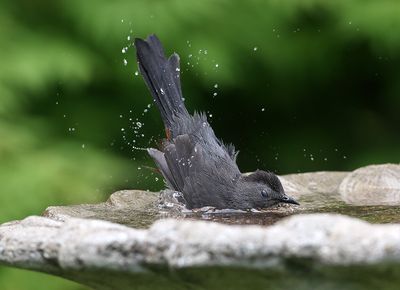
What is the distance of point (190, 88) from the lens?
243 inches

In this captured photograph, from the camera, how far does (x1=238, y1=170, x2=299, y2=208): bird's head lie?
4465mm

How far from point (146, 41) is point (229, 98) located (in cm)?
174

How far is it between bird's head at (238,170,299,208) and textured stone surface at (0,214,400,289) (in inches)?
80.0

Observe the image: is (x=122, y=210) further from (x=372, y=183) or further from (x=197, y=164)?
(x=372, y=183)

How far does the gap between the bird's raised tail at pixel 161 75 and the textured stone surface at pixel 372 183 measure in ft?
3.25

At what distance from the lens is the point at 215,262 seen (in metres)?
2.13

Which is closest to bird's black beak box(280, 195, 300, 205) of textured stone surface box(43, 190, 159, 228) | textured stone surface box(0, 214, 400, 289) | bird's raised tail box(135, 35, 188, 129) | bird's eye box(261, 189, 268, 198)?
bird's eye box(261, 189, 268, 198)

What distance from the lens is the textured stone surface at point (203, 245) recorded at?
80.8 inches

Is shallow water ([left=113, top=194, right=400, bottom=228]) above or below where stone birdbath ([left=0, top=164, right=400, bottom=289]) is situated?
above

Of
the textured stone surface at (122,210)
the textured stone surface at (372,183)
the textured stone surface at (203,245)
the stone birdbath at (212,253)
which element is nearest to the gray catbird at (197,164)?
the textured stone surface at (122,210)

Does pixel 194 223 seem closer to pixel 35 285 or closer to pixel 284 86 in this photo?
pixel 35 285

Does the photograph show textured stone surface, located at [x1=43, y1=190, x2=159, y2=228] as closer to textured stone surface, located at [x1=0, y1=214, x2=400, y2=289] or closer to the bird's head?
the bird's head

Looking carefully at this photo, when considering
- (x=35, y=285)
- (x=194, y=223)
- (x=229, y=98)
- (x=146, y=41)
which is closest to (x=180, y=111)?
(x=146, y=41)

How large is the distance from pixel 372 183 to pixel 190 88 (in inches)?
78.0
